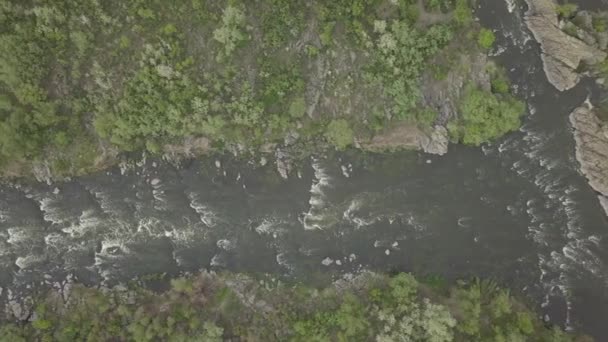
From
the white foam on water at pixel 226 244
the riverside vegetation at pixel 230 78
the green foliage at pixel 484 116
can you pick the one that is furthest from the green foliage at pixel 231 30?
the green foliage at pixel 484 116

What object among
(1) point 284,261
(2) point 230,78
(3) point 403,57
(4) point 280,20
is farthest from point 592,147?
(2) point 230,78

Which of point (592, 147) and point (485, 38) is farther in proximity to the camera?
point (592, 147)

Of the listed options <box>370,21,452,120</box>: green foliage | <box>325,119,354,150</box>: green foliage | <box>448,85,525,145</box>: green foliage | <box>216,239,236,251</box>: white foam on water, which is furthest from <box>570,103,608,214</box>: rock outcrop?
<box>216,239,236,251</box>: white foam on water

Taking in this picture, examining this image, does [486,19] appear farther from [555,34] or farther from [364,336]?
[364,336]

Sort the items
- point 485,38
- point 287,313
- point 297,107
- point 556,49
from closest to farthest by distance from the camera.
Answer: point 297,107 → point 287,313 → point 485,38 → point 556,49

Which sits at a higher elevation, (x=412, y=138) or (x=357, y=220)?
(x=412, y=138)

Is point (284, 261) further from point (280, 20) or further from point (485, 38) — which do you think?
point (485, 38)

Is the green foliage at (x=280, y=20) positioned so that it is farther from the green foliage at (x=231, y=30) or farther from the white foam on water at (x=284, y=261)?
the white foam on water at (x=284, y=261)
